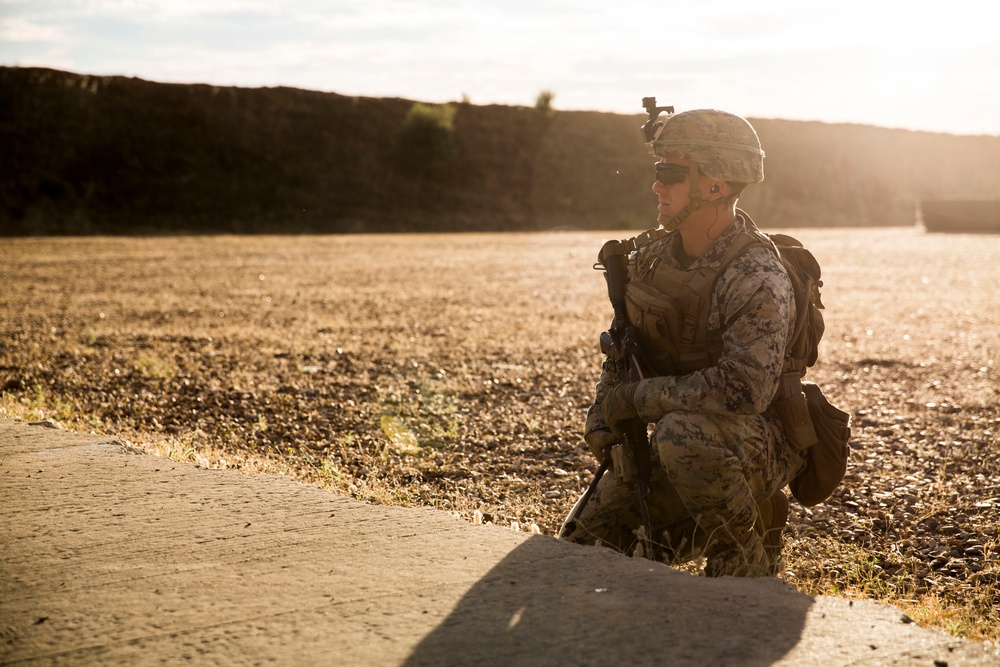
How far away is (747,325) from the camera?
11.9ft

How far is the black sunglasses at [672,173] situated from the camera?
393 centimetres

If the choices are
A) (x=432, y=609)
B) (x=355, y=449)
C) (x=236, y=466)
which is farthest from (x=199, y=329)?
(x=432, y=609)

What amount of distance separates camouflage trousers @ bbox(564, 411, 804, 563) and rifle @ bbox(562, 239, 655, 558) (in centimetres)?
6

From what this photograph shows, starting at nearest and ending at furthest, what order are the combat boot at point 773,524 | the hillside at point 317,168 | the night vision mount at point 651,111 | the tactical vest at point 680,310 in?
the tactical vest at point 680,310 < the combat boot at point 773,524 < the night vision mount at point 651,111 < the hillside at point 317,168

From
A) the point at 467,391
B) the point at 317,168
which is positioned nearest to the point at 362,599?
the point at 467,391

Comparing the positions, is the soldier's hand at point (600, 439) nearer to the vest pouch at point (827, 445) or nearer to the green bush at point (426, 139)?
the vest pouch at point (827, 445)

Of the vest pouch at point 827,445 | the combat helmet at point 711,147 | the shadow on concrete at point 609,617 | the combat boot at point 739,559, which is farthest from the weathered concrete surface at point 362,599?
the combat helmet at point 711,147

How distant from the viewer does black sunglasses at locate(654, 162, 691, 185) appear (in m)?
3.93

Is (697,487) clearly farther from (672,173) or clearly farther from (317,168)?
(317,168)

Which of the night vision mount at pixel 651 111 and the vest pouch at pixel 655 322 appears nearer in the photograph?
the vest pouch at pixel 655 322

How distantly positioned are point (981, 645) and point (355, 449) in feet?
13.1

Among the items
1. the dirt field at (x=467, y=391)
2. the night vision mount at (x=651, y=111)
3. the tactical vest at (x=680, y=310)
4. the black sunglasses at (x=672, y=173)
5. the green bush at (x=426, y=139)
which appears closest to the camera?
the tactical vest at (x=680, y=310)

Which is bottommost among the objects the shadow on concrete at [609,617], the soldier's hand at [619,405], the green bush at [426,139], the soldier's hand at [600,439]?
the shadow on concrete at [609,617]

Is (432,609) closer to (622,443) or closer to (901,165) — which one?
(622,443)
